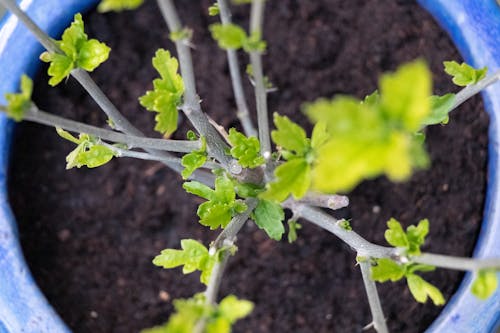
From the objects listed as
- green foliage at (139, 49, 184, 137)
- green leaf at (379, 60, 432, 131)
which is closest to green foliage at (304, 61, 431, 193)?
green leaf at (379, 60, 432, 131)

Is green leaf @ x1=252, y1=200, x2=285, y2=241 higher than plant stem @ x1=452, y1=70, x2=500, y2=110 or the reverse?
the reverse

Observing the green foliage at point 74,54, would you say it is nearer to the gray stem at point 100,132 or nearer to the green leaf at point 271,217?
the gray stem at point 100,132

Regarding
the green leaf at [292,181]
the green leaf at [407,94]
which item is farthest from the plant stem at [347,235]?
the green leaf at [407,94]

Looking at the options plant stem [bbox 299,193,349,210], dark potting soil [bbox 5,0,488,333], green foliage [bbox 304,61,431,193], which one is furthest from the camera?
dark potting soil [bbox 5,0,488,333]

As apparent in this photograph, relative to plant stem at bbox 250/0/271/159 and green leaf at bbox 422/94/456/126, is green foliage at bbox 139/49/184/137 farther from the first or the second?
green leaf at bbox 422/94/456/126

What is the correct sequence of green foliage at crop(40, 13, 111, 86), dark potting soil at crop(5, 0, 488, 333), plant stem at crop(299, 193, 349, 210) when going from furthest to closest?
dark potting soil at crop(5, 0, 488, 333) < plant stem at crop(299, 193, 349, 210) < green foliage at crop(40, 13, 111, 86)

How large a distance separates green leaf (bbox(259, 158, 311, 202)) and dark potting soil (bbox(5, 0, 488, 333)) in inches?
14.7

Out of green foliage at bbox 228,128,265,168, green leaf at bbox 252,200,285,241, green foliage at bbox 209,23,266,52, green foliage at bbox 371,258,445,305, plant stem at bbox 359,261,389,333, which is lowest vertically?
plant stem at bbox 359,261,389,333

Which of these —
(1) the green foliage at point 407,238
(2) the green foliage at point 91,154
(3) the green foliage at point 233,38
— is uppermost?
(3) the green foliage at point 233,38

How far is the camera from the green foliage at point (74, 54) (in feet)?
1.66

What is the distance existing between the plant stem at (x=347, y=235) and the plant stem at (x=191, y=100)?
9cm

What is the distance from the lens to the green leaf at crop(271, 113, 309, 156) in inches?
17.8

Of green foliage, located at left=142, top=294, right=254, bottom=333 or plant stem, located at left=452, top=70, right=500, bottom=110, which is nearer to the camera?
green foliage, located at left=142, top=294, right=254, bottom=333

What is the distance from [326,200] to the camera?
25.0 inches
